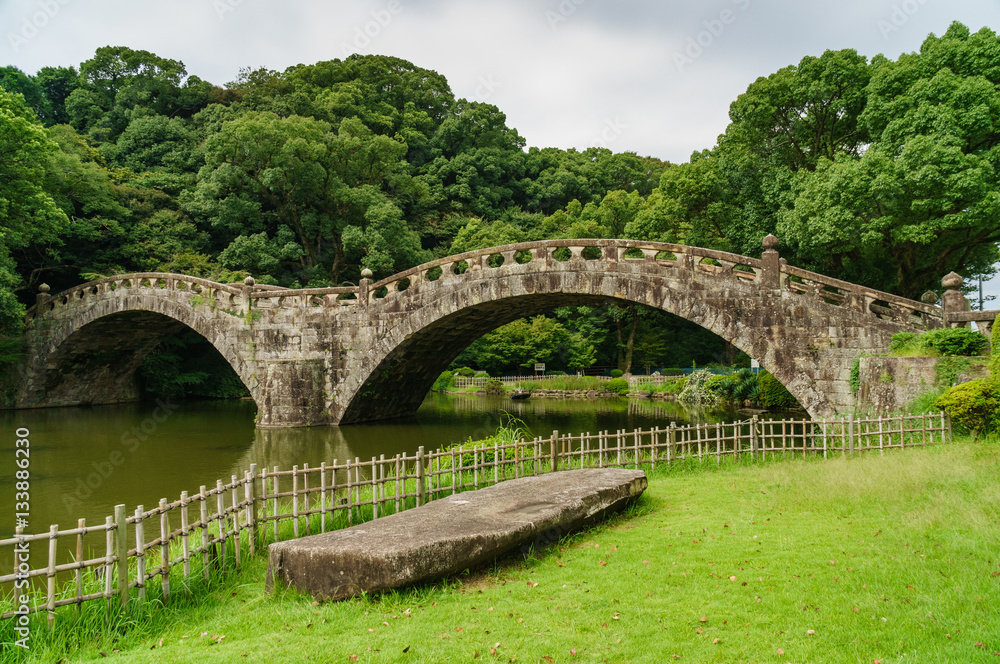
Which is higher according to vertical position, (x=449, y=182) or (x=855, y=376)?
(x=449, y=182)

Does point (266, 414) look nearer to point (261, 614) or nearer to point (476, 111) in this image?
point (261, 614)

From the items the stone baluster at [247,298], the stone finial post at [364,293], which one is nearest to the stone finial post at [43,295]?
the stone baluster at [247,298]

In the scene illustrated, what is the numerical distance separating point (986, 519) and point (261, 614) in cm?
628

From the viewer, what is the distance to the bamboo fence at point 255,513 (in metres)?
4.75

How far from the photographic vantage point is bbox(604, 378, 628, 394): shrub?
32.4 m

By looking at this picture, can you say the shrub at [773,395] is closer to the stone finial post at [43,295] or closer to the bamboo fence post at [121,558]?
the bamboo fence post at [121,558]

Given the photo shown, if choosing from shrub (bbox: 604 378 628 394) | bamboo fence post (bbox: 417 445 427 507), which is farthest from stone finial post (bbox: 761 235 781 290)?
shrub (bbox: 604 378 628 394)

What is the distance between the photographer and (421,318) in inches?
719

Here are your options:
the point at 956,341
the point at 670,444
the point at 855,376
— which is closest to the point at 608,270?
the point at 855,376

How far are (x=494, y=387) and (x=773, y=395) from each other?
49.5 ft

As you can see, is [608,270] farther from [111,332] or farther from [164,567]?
[111,332]

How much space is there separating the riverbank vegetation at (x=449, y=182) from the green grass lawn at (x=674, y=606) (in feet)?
40.6

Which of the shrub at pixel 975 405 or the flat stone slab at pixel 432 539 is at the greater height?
the shrub at pixel 975 405

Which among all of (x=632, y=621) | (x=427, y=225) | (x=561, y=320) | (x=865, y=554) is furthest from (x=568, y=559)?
(x=427, y=225)
